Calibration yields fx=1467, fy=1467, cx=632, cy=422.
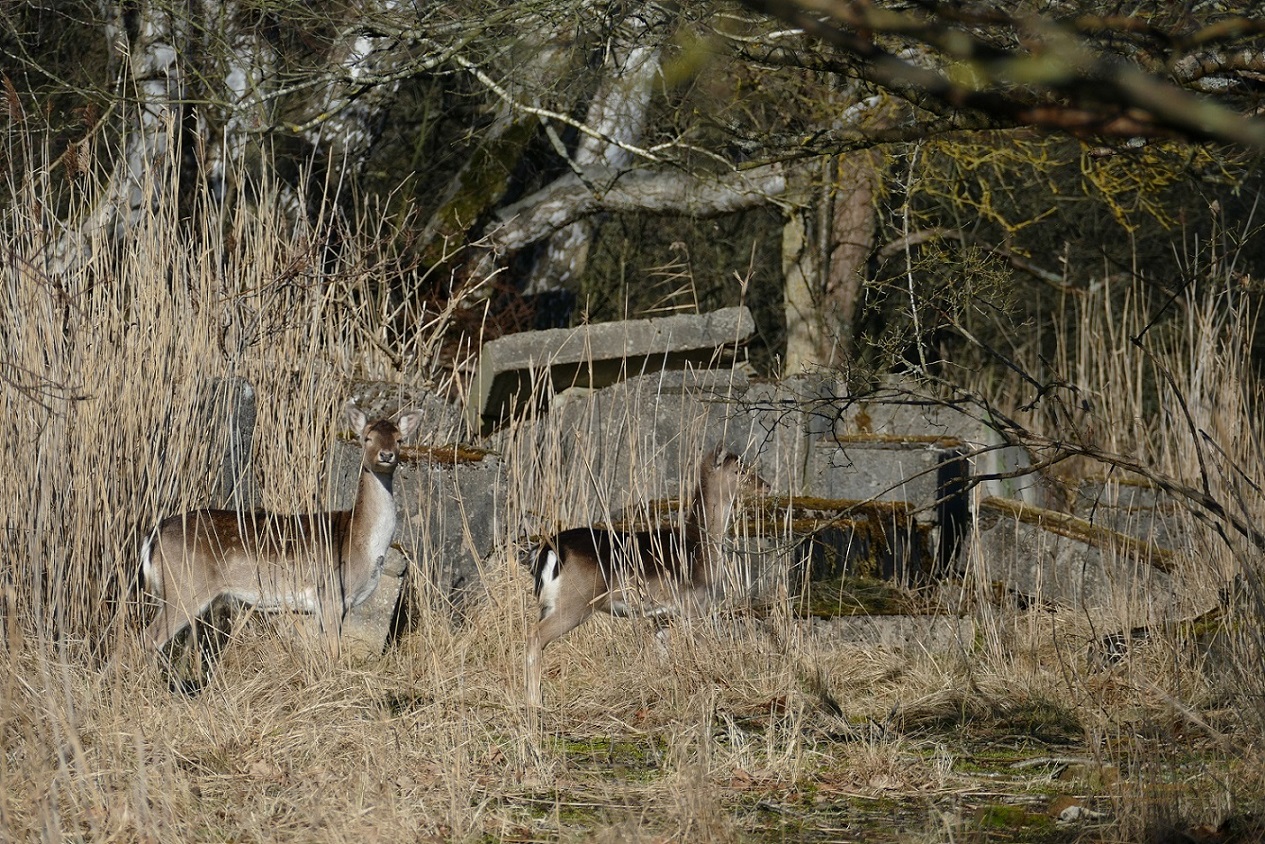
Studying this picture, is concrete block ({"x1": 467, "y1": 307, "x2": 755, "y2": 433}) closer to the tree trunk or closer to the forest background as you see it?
the forest background

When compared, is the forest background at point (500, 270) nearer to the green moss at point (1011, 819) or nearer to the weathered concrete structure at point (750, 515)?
the green moss at point (1011, 819)

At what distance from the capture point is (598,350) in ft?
28.2

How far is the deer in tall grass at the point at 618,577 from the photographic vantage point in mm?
5508

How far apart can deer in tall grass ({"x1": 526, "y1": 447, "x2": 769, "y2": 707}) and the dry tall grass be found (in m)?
0.12

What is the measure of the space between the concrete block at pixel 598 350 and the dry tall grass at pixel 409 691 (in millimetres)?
1476

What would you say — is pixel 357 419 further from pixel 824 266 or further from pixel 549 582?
pixel 824 266

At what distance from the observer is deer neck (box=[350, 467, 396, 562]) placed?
A: 19.7ft

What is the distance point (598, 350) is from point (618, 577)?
123 inches

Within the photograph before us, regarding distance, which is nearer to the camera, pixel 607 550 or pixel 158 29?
pixel 607 550

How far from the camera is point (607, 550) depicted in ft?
19.2

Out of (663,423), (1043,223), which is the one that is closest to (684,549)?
(663,423)

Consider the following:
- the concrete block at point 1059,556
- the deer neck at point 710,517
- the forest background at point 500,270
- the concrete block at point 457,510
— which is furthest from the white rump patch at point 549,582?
the concrete block at point 1059,556

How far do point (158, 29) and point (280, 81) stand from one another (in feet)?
4.56

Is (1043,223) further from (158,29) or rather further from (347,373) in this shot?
(347,373)
